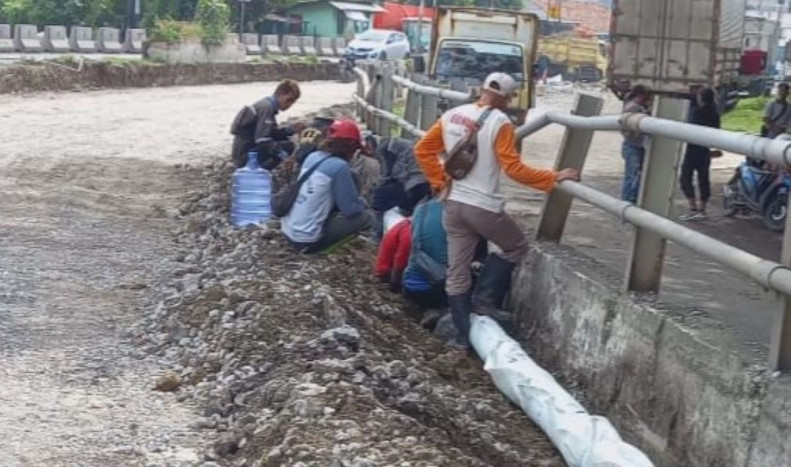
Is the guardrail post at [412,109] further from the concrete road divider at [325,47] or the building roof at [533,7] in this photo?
the building roof at [533,7]

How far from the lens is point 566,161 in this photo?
823cm

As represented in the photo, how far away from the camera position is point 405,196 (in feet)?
34.1

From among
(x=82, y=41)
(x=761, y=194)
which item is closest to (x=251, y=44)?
(x=82, y=41)

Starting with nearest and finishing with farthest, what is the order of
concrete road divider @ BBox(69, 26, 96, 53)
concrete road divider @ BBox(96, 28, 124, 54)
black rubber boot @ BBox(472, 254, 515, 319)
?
black rubber boot @ BBox(472, 254, 515, 319) → concrete road divider @ BBox(69, 26, 96, 53) → concrete road divider @ BBox(96, 28, 124, 54)

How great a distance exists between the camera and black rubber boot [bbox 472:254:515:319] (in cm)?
814

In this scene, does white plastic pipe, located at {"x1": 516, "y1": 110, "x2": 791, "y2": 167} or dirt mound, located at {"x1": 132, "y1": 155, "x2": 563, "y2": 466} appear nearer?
white plastic pipe, located at {"x1": 516, "y1": 110, "x2": 791, "y2": 167}

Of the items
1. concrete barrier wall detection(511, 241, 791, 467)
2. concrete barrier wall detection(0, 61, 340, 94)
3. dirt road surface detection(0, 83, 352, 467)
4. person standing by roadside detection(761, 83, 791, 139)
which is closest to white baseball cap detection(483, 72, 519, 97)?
concrete barrier wall detection(511, 241, 791, 467)

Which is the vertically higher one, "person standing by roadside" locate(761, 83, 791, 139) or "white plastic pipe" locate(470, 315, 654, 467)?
"person standing by roadside" locate(761, 83, 791, 139)

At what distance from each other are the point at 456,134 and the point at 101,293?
3361mm

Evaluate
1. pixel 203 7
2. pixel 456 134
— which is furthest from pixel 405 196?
pixel 203 7

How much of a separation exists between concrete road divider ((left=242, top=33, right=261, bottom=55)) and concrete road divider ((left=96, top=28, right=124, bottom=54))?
27.3 ft

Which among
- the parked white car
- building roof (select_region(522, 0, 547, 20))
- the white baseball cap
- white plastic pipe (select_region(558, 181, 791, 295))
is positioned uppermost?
building roof (select_region(522, 0, 547, 20))

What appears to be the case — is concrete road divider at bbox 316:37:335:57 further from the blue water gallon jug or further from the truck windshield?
the blue water gallon jug

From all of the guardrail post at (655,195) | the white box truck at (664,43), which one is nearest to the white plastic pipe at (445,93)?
the guardrail post at (655,195)
